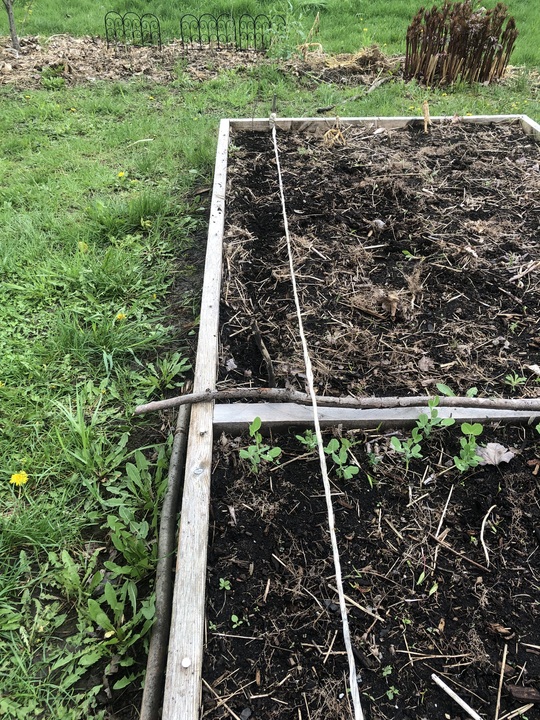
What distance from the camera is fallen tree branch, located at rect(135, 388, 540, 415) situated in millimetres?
1920

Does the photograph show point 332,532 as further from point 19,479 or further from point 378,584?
point 19,479

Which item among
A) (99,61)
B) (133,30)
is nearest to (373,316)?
(99,61)

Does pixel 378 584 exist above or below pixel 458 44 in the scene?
below

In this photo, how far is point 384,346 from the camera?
2334mm

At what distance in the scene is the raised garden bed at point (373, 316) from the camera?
146 centimetres

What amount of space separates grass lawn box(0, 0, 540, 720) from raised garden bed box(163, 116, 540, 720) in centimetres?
28

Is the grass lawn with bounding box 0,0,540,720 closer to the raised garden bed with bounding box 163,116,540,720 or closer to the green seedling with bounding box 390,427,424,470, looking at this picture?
the raised garden bed with bounding box 163,116,540,720

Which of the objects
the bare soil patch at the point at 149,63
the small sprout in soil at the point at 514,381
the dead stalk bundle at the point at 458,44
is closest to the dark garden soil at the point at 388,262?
the small sprout in soil at the point at 514,381

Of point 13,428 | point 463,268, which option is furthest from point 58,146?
point 463,268

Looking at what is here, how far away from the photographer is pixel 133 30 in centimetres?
730

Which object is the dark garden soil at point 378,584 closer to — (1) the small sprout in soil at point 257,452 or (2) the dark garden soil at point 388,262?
(1) the small sprout in soil at point 257,452

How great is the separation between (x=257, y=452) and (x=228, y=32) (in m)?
7.85

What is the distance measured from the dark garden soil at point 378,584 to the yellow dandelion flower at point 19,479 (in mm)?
758

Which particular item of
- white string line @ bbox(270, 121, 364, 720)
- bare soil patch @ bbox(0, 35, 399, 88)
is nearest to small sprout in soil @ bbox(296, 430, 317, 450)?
white string line @ bbox(270, 121, 364, 720)
